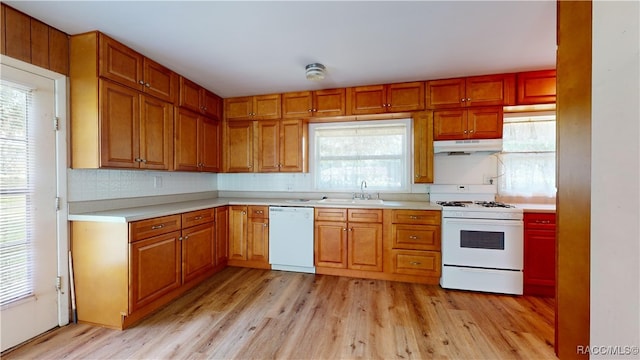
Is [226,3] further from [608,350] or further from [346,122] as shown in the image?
[608,350]

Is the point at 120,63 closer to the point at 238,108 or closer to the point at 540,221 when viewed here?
the point at 238,108

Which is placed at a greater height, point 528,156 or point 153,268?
point 528,156

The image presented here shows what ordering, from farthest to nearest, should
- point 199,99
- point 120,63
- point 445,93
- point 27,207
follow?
point 199,99
point 445,93
point 120,63
point 27,207

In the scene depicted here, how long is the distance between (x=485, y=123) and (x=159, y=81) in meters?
3.61

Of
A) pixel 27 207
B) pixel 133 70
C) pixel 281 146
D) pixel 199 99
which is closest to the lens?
pixel 27 207

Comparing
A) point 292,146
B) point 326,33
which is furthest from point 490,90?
point 292,146

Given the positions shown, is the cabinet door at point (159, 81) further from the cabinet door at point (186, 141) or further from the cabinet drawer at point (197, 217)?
the cabinet drawer at point (197, 217)

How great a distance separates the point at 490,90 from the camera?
2.84 m

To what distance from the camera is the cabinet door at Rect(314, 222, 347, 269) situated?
306cm

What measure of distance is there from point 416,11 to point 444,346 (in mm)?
2385

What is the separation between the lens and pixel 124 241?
77.0 inches

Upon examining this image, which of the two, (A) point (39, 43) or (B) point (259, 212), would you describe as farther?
(B) point (259, 212)

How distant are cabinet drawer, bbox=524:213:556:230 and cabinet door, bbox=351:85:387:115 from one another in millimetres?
1929

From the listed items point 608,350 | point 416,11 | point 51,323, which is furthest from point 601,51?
point 51,323
